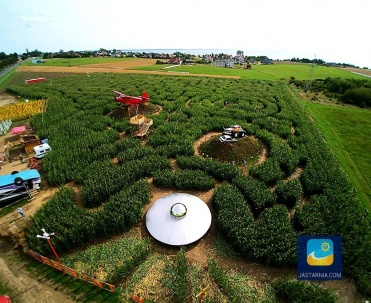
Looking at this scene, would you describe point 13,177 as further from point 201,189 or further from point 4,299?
point 201,189

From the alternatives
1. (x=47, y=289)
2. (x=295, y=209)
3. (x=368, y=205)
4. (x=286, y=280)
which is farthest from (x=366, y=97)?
(x=47, y=289)

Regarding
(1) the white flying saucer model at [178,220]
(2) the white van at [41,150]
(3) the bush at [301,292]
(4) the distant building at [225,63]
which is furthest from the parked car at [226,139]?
(4) the distant building at [225,63]

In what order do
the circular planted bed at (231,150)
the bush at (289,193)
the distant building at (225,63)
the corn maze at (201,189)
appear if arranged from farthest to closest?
Result: 1. the distant building at (225,63)
2. the circular planted bed at (231,150)
3. the bush at (289,193)
4. the corn maze at (201,189)

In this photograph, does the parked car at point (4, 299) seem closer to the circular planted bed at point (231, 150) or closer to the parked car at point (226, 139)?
Result: the circular planted bed at point (231, 150)

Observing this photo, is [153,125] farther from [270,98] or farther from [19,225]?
[270,98]

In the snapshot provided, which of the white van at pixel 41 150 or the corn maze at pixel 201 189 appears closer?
the corn maze at pixel 201 189

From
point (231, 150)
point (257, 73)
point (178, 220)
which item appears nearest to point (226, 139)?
point (231, 150)
